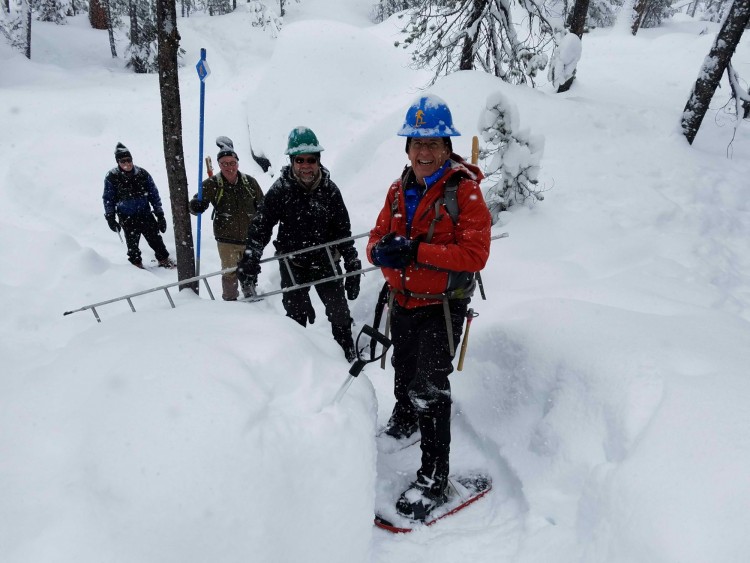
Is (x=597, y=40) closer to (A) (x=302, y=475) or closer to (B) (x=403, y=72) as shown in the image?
(B) (x=403, y=72)

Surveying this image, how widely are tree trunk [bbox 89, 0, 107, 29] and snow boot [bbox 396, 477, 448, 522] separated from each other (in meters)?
35.5

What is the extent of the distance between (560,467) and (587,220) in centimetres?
432

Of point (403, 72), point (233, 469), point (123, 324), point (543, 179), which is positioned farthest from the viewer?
point (403, 72)

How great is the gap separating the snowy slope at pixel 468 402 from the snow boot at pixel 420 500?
140 mm

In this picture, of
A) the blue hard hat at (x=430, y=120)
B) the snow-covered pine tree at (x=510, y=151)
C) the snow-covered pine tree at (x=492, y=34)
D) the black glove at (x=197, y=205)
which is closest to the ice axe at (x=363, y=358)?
the blue hard hat at (x=430, y=120)

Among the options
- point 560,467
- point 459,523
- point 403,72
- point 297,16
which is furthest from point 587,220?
point 297,16

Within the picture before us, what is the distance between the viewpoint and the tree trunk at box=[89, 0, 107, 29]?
2872 cm

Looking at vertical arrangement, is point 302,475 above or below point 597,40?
below

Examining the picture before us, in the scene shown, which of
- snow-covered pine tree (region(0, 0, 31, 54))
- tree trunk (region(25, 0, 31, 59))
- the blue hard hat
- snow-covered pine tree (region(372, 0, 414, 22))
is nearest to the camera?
the blue hard hat

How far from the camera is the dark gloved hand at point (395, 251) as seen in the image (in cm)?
282

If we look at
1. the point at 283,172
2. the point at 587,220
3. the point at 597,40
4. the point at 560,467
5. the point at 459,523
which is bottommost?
the point at 459,523

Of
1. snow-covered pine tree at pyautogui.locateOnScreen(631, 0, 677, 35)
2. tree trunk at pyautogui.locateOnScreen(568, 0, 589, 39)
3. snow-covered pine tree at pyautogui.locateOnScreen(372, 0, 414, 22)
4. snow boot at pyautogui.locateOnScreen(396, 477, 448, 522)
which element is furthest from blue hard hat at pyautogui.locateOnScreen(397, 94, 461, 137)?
snow-covered pine tree at pyautogui.locateOnScreen(372, 0, 414, 22)

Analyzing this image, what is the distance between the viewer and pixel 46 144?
12.4 metres

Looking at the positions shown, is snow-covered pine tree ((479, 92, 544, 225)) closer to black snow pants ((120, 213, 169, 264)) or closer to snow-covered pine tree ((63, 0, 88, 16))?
black snow pants ((120, 213, 169, 264))
